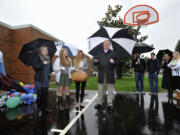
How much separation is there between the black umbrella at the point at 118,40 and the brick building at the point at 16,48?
8.69m

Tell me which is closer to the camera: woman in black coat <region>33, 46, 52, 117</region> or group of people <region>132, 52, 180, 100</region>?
woman in black coat <region>33, 46, 52, 117</region>

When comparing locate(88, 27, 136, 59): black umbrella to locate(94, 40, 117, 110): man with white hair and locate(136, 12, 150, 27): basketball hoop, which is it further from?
locate(136, 12, 150, 27): basketball hoop

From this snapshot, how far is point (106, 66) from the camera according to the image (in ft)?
11.9

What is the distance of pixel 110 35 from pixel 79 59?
1.34 metres

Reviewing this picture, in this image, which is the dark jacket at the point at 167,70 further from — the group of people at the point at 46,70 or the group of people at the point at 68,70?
the group of people at the point at 46,70

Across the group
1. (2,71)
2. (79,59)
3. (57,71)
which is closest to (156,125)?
(79,59)

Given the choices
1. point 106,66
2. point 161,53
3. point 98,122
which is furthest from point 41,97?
point 161,53

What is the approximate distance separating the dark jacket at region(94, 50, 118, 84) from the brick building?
8.66 metres

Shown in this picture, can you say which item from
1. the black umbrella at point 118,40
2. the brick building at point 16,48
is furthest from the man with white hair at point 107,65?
the brick building at point 16,48

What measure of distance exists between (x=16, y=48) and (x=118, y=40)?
412 inches

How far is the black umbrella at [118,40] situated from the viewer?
11.8 ft

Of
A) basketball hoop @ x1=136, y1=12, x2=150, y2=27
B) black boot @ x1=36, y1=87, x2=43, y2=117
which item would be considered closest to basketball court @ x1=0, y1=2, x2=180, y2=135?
black boot @ x1=36, y1=87, x2=43, y2=117

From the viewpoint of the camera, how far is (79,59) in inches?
150

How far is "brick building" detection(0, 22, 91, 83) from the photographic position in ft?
32.7
